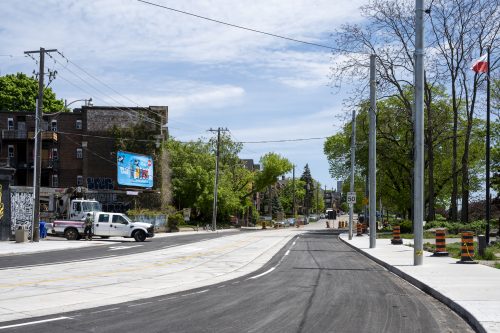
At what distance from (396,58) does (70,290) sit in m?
38.4

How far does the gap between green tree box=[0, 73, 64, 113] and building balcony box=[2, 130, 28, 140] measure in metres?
12.8

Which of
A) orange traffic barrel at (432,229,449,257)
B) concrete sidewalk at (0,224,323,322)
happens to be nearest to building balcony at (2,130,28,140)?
concrete sidewalk at (0,224,323,322)

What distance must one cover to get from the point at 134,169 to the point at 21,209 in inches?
939

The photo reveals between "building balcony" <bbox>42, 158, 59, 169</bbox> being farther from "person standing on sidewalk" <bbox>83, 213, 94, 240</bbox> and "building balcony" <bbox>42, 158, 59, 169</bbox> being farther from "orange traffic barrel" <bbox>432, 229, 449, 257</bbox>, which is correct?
"orange traffic barrel" <bbox>432, 229, 449, 257</bbox>

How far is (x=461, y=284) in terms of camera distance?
44.7 feet

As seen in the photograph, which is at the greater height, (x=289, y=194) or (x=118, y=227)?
(x=289, y=194)

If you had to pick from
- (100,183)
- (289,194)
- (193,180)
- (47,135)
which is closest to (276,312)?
(100,183)

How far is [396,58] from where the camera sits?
45906mm

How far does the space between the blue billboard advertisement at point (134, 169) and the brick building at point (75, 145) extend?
3940mm

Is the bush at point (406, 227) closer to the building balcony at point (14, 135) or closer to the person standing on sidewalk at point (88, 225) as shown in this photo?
the person standing on sidewalk at point (88, 225)

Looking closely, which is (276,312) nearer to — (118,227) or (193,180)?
(118,227)

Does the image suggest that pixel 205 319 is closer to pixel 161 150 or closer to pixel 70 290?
pixel 70 290

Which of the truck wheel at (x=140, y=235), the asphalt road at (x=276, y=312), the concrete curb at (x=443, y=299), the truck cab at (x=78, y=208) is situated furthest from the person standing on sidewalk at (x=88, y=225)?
the asphalt road at (x=276, y=312)

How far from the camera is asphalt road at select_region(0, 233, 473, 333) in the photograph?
880 centimetres
